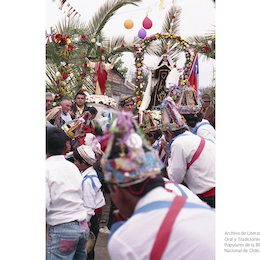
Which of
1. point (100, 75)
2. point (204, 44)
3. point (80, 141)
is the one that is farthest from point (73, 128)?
point (204, 44)

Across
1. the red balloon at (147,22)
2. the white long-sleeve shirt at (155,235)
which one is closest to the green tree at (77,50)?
the red balloon at (147,22)

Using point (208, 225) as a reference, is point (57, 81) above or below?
above

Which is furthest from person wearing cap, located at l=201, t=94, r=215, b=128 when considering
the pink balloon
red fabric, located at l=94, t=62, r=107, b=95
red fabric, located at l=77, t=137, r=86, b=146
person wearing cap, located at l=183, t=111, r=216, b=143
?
the pink balloon

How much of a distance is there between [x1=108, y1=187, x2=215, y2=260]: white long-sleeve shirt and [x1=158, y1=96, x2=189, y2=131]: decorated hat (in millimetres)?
1841

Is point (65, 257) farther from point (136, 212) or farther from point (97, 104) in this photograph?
point (97, 104)

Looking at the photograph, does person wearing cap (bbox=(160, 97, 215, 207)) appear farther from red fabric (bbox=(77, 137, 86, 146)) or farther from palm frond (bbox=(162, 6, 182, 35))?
palm frond (bbox=(162, 6, 182, 35))

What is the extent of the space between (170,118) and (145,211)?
1976 millimetres

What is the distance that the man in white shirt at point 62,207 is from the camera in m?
2.29

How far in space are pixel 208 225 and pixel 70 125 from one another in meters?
2.90

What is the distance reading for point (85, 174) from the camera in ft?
10.1
